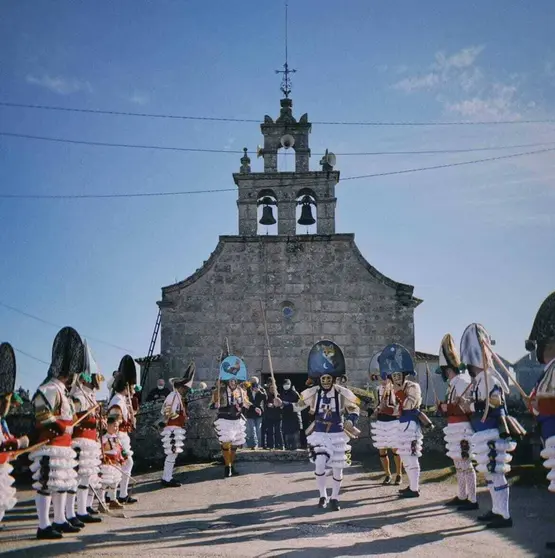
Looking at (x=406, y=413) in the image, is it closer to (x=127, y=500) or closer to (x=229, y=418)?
(x=229, y=418)

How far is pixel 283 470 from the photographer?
13.3 metres

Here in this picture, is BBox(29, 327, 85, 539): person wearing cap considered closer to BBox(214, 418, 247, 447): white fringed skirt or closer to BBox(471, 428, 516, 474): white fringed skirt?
BBox(214, 418, 247, 447): white fringed skirt

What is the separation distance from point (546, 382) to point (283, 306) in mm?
14457

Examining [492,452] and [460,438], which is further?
[460,438]

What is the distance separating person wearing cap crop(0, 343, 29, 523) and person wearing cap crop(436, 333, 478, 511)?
605 centimetres

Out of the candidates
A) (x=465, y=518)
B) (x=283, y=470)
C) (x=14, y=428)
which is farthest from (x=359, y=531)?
(x=14, y=428)

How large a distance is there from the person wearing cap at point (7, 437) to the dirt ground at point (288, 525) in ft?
1.98

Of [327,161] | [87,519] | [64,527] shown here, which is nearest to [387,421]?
[87,519]

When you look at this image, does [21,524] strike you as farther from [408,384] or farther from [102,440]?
[408,384]

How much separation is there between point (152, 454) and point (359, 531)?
7.48 m

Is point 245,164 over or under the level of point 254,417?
over

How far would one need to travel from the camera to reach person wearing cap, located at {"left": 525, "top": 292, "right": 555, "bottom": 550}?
23.2 ft

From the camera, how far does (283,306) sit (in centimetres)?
2138

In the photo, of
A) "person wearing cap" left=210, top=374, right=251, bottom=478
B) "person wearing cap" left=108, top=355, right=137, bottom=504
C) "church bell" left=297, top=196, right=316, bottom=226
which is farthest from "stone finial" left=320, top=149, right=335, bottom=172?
"person wearing cap" left=108, top=355, right=137, bottom=504
